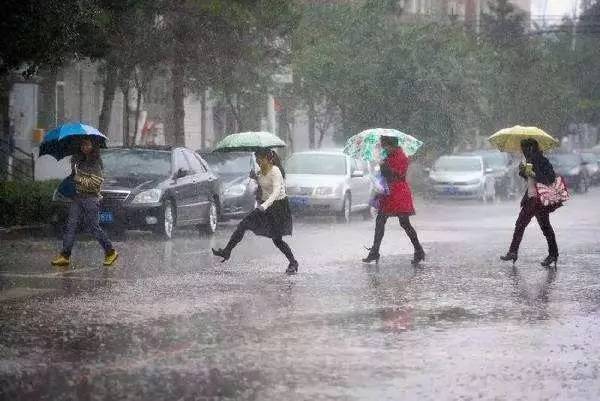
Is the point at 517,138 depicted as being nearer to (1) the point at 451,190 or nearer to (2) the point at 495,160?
(1) the point at 451,190

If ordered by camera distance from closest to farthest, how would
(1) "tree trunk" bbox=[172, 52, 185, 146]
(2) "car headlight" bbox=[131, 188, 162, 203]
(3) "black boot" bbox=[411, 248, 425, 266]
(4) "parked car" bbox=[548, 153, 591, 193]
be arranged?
(3) "black boot" bbox=[411, 248, 425, 266] → (2) "car headlight" bbox=[131, 188, 162, 203] → (1) "tree trunk" bbox=[172, 52, 185, 146] → (4) "parked car" bbox=[548, 153, 591, 193]

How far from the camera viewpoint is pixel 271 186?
15844mm

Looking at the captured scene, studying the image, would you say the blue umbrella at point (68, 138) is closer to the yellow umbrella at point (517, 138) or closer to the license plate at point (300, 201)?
the yellow umbrella at point (517, 138)

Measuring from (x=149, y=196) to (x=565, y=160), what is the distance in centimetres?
3771

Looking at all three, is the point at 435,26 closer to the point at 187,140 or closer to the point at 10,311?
the point at 187,140

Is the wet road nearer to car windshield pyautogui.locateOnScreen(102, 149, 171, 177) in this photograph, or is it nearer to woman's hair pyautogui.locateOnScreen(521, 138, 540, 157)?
woman's hair pyautogui.locateOnScreen(521, 138, 540, 157)

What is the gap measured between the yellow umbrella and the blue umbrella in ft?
16.8

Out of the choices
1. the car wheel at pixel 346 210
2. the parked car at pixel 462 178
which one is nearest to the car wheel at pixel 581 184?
the parked car at pixel 462 178

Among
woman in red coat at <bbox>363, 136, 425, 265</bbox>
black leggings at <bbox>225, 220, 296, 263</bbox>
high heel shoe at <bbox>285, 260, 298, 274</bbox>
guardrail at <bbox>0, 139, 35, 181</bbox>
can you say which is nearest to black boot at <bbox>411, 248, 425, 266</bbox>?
woman in red coat at <bbox>363, 136, 425, 265</bbox>

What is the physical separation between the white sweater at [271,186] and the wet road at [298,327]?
850 millimetres

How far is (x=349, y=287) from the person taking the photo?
14.1 meters

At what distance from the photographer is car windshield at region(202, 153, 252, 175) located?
2747cm

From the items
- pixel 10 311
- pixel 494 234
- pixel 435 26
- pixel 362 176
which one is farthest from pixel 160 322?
pixel 435 26

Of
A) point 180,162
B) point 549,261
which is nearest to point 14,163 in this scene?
point 180,162
